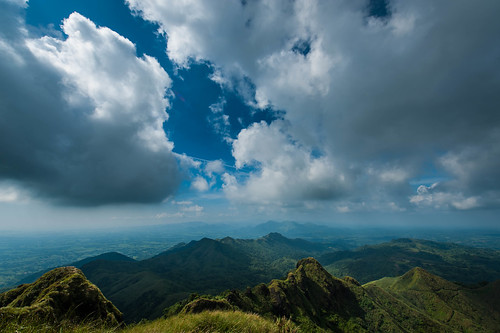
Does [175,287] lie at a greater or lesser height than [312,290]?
lesser

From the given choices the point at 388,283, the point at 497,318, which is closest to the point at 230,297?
the point at 497,318

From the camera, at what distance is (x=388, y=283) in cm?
17050

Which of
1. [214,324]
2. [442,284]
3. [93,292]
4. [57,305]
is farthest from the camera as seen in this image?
[442,284]

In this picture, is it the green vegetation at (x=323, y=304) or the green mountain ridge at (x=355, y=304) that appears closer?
the green vegetation at (x=323, y=304)

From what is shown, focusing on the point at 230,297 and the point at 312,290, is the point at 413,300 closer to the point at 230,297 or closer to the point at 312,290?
the point at 312,290

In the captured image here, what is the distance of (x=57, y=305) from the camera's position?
1123cm

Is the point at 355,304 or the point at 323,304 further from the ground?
the point at 323,304

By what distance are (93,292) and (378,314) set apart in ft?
397

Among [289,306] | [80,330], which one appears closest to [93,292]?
[80,330]

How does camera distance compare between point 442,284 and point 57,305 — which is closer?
point 57,305

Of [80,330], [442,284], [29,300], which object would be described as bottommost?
[442,284]

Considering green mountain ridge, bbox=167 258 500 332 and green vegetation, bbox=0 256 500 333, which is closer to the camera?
green vegetation, bbox=0 256 500 333

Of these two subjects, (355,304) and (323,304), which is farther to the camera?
(355,304)

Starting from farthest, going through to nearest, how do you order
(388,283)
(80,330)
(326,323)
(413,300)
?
(388,283)
(413,300)
(326,323)
(80,330)
